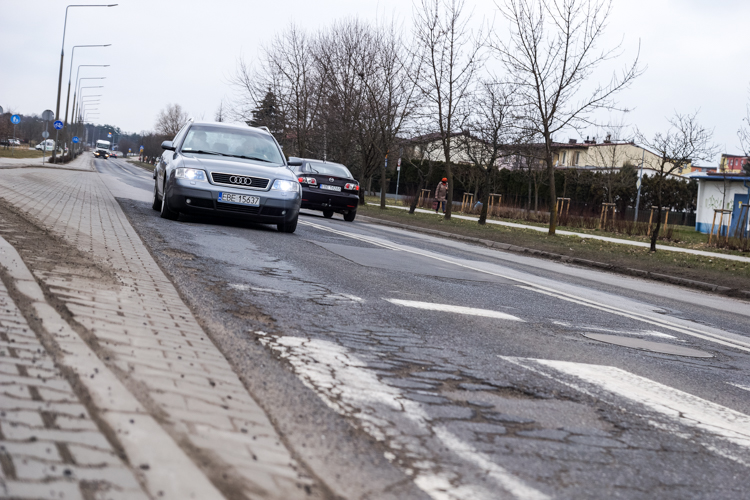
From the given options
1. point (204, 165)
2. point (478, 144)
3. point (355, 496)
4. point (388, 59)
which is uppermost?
point (388, 59)

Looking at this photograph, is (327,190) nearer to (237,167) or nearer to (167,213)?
(167,213)

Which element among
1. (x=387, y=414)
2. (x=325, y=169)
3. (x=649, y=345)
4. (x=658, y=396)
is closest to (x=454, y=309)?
(x=649, y=345)

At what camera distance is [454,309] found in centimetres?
727

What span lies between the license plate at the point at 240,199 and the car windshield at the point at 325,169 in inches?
418

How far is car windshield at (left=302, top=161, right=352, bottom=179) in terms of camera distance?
76.6ft

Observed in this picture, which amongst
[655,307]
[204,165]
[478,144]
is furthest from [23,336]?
[478,144]

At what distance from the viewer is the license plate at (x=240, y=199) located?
12.6 metres

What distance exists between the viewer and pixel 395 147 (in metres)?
41.6

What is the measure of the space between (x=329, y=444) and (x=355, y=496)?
51 cm

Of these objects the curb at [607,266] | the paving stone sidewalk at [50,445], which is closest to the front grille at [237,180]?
the curb at [607,266]

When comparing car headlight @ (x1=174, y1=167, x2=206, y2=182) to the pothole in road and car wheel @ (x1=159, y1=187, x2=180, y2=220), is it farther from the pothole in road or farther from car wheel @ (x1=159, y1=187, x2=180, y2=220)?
the pothole in road

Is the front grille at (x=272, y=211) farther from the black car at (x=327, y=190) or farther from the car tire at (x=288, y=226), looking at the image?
the black car at (x=327, y=190)

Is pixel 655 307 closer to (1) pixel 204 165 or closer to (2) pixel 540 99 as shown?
(1) pixel 204 165

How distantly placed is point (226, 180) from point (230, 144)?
1.43m
